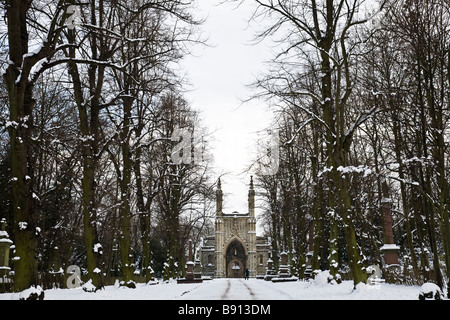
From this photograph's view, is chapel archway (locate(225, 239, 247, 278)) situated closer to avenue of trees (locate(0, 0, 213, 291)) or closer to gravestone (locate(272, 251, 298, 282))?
gravestone (locate(272, 251, 298, 282))

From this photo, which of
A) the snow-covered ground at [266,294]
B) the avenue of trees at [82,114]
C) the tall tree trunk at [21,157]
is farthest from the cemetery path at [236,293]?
the tall tree trunk at [21,157]

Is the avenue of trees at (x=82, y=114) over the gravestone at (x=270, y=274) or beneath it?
over

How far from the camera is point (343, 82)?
78.7 feet

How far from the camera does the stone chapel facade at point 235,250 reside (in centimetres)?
8119

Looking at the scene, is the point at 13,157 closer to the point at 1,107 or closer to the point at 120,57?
the point at 1,107

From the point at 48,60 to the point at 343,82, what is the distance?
58.7 ft

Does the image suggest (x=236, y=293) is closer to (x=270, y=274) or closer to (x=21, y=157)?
(x=21, y=157)

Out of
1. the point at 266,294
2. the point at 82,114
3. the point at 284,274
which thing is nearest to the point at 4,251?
the point at 82,114

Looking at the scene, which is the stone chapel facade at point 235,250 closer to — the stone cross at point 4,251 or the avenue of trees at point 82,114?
the avenue of trees at point 82,114

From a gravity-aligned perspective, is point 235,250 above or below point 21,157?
below

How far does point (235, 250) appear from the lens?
8375cm

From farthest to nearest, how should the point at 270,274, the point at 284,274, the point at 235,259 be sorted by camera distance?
the point at 235,259, the point at 270,274, the point at 284,274

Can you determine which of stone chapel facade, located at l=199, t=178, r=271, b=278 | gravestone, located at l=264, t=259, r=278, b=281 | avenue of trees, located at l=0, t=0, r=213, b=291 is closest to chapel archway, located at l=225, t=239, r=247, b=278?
stone chapel facade, located at l=199, t=178, r=271, b=278
